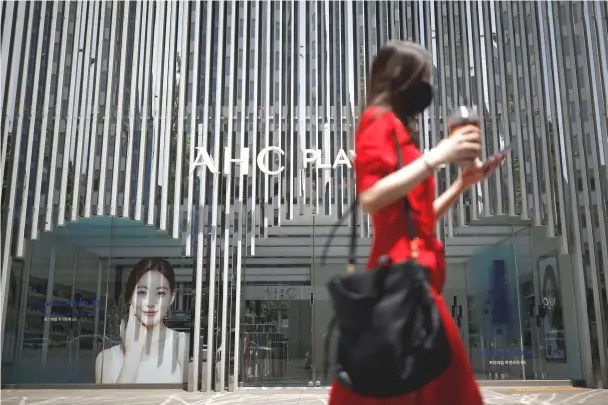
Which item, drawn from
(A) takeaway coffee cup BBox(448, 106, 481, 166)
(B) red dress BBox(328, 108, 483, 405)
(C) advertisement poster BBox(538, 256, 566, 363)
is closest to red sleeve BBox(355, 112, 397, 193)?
(B) red dress BBox(328, 108, 483, 405)

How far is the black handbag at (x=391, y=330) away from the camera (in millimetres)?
1064

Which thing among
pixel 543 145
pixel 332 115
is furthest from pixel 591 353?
pixel 332 115

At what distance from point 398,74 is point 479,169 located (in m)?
0.28

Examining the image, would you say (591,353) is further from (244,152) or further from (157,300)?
(157,300)

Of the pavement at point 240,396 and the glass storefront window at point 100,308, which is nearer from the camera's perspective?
the pavement at point 240,396

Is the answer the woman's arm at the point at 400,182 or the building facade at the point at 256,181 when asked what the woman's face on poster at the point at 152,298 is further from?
the woman's arm at the point at 400,182

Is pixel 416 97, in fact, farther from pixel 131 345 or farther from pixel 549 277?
pixel 549 277

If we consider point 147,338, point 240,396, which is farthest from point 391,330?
point 147,338

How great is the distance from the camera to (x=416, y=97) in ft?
4.42

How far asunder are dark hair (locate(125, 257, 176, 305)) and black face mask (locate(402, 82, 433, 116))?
22.9 feet

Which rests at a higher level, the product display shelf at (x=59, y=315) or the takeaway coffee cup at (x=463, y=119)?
the takeaway coffee cup at (x=463, y=119)

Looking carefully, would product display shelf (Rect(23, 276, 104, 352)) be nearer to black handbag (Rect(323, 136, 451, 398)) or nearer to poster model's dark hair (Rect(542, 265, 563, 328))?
poster model's dark hair (Rect(542, 265, 563, 328))

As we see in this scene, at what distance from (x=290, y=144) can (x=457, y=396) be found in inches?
276

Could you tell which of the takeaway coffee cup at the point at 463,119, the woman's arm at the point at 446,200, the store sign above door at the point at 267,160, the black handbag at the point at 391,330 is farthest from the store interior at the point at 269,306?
the black handbag at the point at 391,330
